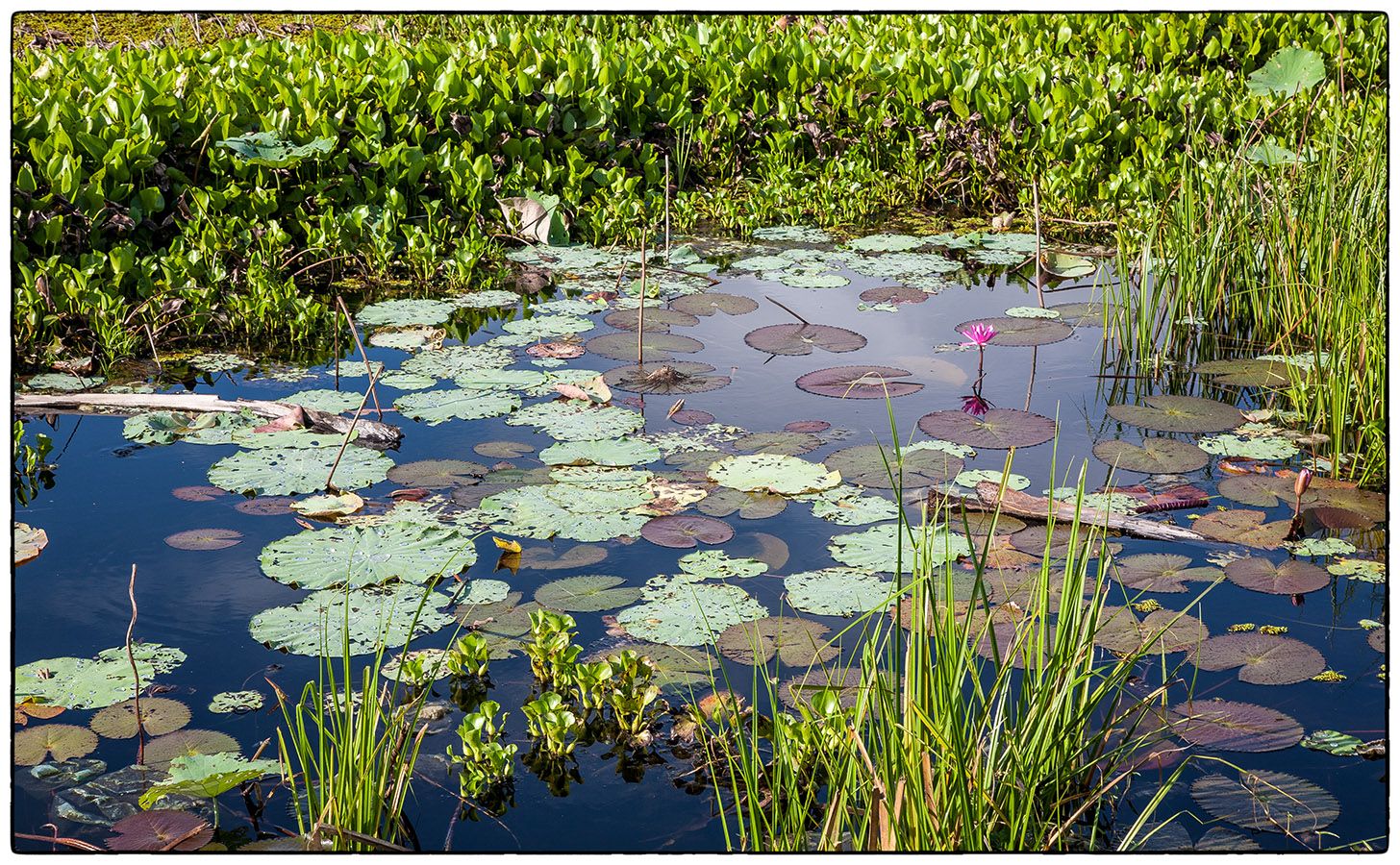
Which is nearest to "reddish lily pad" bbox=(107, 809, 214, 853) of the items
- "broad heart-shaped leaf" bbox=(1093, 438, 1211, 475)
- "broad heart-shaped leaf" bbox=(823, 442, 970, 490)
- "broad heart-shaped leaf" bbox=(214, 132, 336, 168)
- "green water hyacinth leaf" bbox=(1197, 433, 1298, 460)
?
"broad heart-shaped leaf" bbox=(823, 442, 970, 490)

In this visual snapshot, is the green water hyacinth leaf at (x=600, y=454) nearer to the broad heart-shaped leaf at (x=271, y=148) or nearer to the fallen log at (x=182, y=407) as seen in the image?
the fallen log at (x=182, y=407)

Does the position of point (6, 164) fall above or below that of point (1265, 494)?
above

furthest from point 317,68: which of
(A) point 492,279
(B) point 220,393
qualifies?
(B) point 220,393

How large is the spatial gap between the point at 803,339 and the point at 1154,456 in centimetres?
138

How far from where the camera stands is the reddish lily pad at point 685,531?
2936mm

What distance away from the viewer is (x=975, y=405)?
376 cm

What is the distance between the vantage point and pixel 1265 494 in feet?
10.3

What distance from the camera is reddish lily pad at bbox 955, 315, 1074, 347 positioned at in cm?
434

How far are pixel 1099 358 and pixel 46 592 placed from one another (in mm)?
3257

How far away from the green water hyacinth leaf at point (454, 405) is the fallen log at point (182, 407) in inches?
4.4

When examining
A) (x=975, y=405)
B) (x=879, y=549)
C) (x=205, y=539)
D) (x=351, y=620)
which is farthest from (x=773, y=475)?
(x=205, y=539)

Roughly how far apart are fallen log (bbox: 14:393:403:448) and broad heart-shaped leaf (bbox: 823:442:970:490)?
1298mm

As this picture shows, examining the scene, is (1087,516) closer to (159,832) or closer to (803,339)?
(803,339)

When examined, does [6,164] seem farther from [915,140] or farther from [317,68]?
[915,140]
